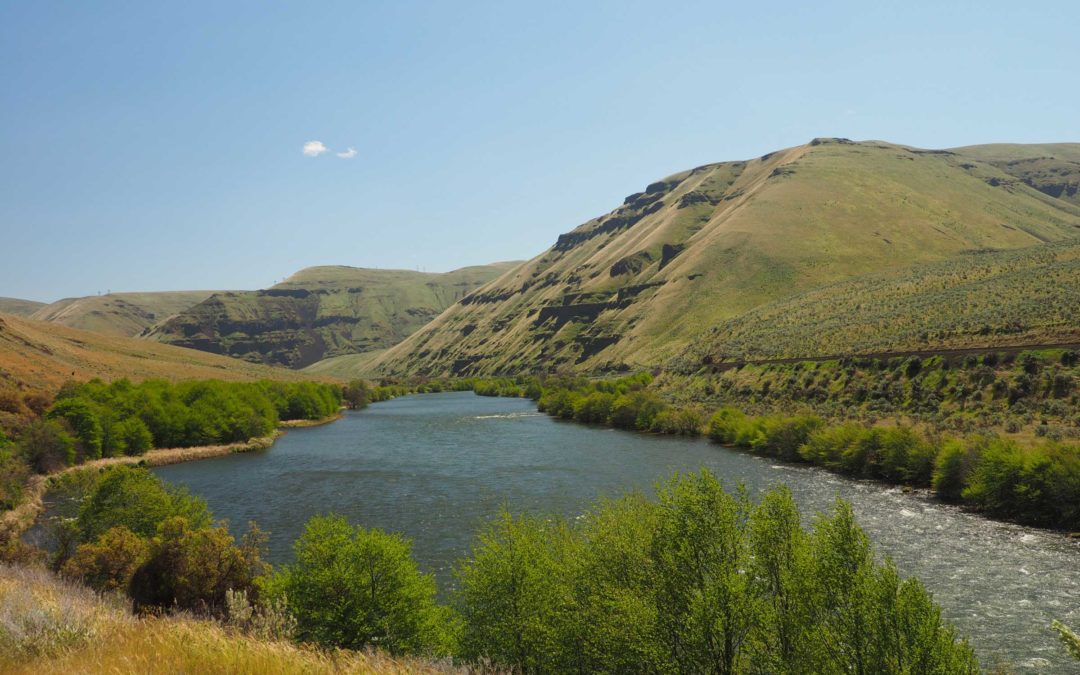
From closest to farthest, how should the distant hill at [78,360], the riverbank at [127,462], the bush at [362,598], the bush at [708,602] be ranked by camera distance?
the bush at [708,602], the bush at [362,598], the riverbank at [127,462], the distant hill at [78,360]

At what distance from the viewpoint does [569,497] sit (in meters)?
56.6

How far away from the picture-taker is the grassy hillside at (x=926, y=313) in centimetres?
7556

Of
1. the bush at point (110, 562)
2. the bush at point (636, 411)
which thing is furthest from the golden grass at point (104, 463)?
the bush at point (636, 411)

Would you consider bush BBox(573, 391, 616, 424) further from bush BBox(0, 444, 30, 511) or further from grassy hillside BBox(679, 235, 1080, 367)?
bush BBox(0, 444, 30, 511)

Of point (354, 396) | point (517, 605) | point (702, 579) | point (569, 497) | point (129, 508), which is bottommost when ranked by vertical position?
point (354, 396)

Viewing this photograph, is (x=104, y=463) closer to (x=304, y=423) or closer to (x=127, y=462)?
(x=127, y=462)

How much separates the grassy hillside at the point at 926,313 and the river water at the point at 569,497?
3119cm

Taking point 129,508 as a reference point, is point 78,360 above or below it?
above

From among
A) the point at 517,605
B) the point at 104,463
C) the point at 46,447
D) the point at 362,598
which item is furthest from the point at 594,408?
the point at 517,605

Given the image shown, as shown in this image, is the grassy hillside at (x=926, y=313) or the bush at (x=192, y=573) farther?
the grassy hillside at (x=926, y=313)

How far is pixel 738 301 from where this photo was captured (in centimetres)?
18975

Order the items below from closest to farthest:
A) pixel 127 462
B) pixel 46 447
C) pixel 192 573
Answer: pixel 192 573, pixel 46 447, pixel 127 462

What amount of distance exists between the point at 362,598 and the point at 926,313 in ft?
323

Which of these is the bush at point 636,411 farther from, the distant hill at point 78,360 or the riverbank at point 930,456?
the distant hill at point 78,360
